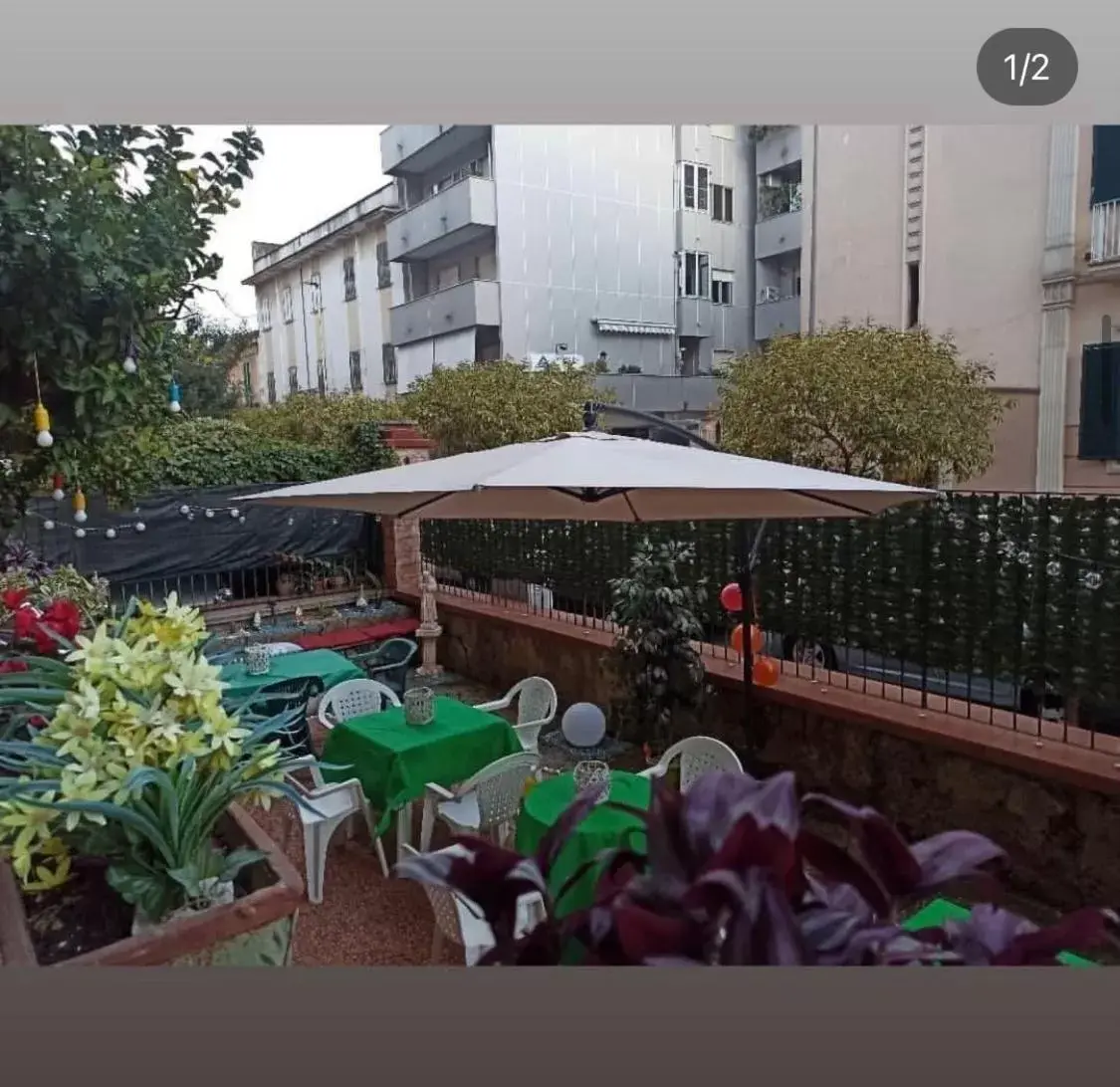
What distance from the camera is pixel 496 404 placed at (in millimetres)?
9453

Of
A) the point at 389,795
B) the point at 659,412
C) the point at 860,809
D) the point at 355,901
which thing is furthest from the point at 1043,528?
the point at 659,412

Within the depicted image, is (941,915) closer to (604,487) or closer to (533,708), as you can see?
(604,487)

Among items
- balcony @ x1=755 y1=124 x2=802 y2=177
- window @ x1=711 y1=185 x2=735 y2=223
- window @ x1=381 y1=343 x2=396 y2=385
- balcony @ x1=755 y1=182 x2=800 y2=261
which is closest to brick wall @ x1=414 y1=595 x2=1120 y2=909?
balcony @ x1=755 y1=124 x2=802 y2=177

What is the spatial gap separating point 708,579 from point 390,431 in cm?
415

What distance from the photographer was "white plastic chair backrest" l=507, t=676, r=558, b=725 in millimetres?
4332

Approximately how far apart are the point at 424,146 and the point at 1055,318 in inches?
250

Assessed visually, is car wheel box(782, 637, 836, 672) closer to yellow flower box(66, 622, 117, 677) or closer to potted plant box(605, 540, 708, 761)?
potted plant box(605, 540, 708, 761)

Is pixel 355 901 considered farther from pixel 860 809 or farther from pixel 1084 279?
pixel 1084 279

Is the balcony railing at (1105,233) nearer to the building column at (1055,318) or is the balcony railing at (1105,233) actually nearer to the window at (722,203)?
the building column at (1055,318)

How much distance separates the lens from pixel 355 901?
3393 millimetres

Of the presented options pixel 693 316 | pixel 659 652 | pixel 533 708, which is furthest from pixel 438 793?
pixel 693 316

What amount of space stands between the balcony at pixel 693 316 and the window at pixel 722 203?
1.09 metres

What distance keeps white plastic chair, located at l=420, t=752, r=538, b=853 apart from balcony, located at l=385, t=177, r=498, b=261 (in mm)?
7840

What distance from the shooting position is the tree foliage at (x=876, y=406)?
23.2 feet
